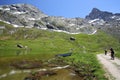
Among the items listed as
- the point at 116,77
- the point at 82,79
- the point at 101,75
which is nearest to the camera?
the point at 116,77

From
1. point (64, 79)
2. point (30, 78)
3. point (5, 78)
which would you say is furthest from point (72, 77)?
point (5, 78)

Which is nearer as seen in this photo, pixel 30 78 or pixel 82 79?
pixel 82 79

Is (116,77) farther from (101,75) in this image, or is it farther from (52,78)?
(52,78)

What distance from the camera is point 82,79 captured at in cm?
4072

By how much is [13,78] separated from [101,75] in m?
19.2

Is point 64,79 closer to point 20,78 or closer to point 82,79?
point 82,79

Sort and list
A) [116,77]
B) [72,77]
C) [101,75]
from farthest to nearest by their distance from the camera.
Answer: [72,77] < [101,75] < [116,77]

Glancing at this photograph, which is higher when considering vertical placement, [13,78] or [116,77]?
[116,77]

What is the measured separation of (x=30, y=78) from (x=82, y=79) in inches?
425

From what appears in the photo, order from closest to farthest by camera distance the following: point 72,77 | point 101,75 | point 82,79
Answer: point 101,75 < point 82,79 < point 72,77

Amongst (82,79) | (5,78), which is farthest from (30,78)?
(82,79)

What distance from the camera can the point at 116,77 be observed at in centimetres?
3428

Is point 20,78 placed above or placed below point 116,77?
below

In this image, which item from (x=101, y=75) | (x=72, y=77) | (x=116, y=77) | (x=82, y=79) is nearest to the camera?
(x=116, y=77)
